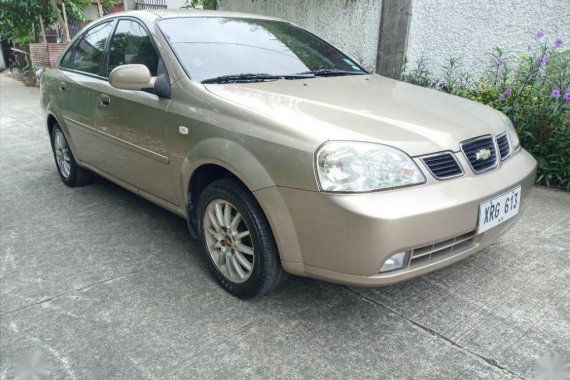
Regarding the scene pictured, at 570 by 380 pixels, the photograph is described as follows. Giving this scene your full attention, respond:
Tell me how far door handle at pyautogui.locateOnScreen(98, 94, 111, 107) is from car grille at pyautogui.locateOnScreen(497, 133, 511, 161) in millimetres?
2561

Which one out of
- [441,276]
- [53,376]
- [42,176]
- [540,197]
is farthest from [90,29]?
[540,197]

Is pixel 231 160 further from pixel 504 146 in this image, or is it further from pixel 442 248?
pixel 504 146

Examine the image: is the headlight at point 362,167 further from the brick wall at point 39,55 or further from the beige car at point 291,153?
the brick wall at point 39,55

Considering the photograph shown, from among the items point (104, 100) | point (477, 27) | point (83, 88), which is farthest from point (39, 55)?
point (477, 27)

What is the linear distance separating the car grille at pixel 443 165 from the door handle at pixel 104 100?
7.57ft

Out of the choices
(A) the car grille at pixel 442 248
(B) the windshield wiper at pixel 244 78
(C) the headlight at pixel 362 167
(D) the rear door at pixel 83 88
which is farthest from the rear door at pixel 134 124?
(A) the car grille at pixel 442 248

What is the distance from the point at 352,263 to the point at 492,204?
30.9 inches

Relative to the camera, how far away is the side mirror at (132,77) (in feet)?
9.10

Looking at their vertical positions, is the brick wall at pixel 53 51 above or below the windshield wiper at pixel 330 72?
below

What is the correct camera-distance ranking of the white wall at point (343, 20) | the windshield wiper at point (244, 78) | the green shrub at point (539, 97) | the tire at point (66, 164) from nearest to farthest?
the windshield wiper at point (244, 78) < the green shrub at point (539, 97) < the tire at point (66, 164) < the white wall at point (343, 20)

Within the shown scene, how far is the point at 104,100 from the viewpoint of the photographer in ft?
11.3

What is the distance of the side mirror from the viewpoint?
2.77 m

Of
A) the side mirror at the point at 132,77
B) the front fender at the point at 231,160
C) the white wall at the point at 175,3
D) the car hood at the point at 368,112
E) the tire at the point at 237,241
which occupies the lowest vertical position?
the tire at the point at 237,241

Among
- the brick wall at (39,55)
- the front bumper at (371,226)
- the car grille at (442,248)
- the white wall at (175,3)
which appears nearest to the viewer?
the front bumper at (371,226)
